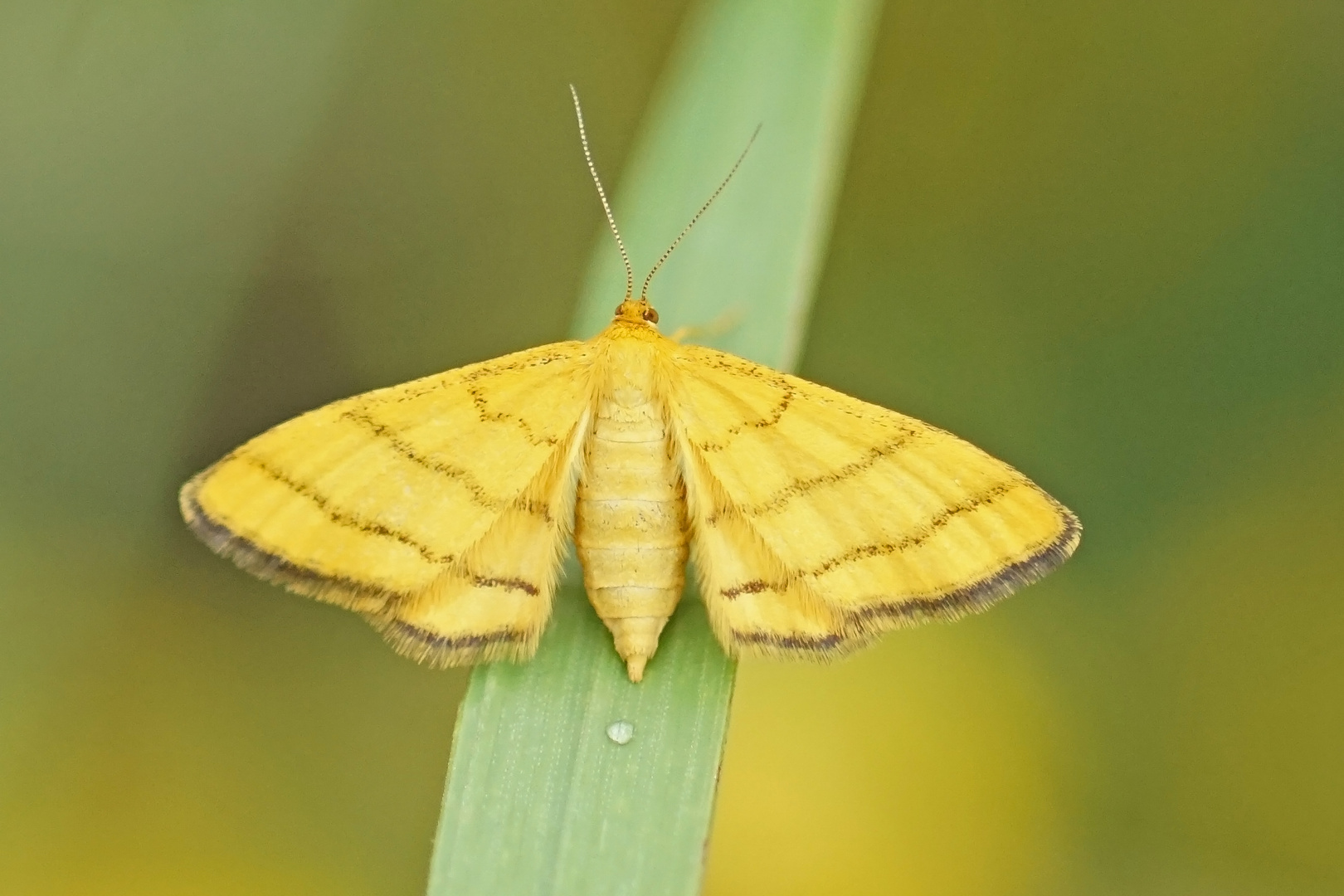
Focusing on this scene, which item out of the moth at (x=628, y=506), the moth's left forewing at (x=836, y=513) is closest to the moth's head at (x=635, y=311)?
the moth at (x=628, y=506)

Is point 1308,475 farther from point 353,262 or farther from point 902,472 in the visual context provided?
point 353,262

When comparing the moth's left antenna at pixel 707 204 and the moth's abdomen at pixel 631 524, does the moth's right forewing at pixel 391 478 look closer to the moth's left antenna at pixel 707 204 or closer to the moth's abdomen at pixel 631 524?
the moth's abdomen at pixel 631 524

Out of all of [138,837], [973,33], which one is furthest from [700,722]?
[973,33]

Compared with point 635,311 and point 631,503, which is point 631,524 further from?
point 635,311

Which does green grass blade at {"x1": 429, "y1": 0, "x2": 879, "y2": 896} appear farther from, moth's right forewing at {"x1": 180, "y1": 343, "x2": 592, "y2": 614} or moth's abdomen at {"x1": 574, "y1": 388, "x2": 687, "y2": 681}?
moth's right forewing at {"x1": 180, "y1": 343, "x2": 592, "y2": 614}

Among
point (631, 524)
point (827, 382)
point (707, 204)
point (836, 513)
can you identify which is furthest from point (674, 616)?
point (827, 382)
